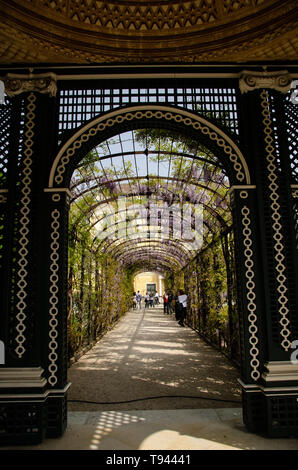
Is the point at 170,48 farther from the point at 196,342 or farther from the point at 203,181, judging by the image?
the point at 196,342

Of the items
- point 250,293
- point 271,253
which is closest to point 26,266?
point 250,293

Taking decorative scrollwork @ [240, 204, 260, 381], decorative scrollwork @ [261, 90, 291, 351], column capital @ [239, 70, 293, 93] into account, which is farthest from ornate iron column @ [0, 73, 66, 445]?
decorative scrollwork @ [261, 90, 291, 351]

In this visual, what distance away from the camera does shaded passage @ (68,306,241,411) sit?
4707 mm

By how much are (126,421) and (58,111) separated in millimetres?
4017

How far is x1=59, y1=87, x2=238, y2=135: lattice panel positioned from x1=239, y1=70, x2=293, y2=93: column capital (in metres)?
0.22

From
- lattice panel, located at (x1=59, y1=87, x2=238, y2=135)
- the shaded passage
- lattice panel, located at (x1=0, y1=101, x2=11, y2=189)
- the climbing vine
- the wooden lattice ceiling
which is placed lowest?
the shaded passage

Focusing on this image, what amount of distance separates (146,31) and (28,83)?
1618 millimetres

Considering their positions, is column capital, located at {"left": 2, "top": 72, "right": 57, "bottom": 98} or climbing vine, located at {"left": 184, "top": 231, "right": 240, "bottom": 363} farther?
climbing vine, located at {"left": 184, "top": 231, "right": 240, "bottom": 363}

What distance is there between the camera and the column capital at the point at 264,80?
4219 mm

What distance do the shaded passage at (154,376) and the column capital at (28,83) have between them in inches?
168

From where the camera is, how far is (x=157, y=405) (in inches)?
179

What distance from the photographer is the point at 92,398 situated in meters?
4.91

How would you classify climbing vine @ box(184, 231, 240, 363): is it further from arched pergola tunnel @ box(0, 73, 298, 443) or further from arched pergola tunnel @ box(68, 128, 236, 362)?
arched pergola tunnel @ box(0, 73, 298, 443)

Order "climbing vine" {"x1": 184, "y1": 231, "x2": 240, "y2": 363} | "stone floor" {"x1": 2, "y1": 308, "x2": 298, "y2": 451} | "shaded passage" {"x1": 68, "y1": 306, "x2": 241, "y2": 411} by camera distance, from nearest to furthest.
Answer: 1. "stone floor" {"x1": 2, "y1": 308, "x2": 298, "y2": 451}
2. "shaded passage" {"x1": 68, "y1": 306, "x2": 241, "y2": 411}
3. "climbing vine" {"x1": 184, "y1": 231, "x2": 240, "y2": 363}
